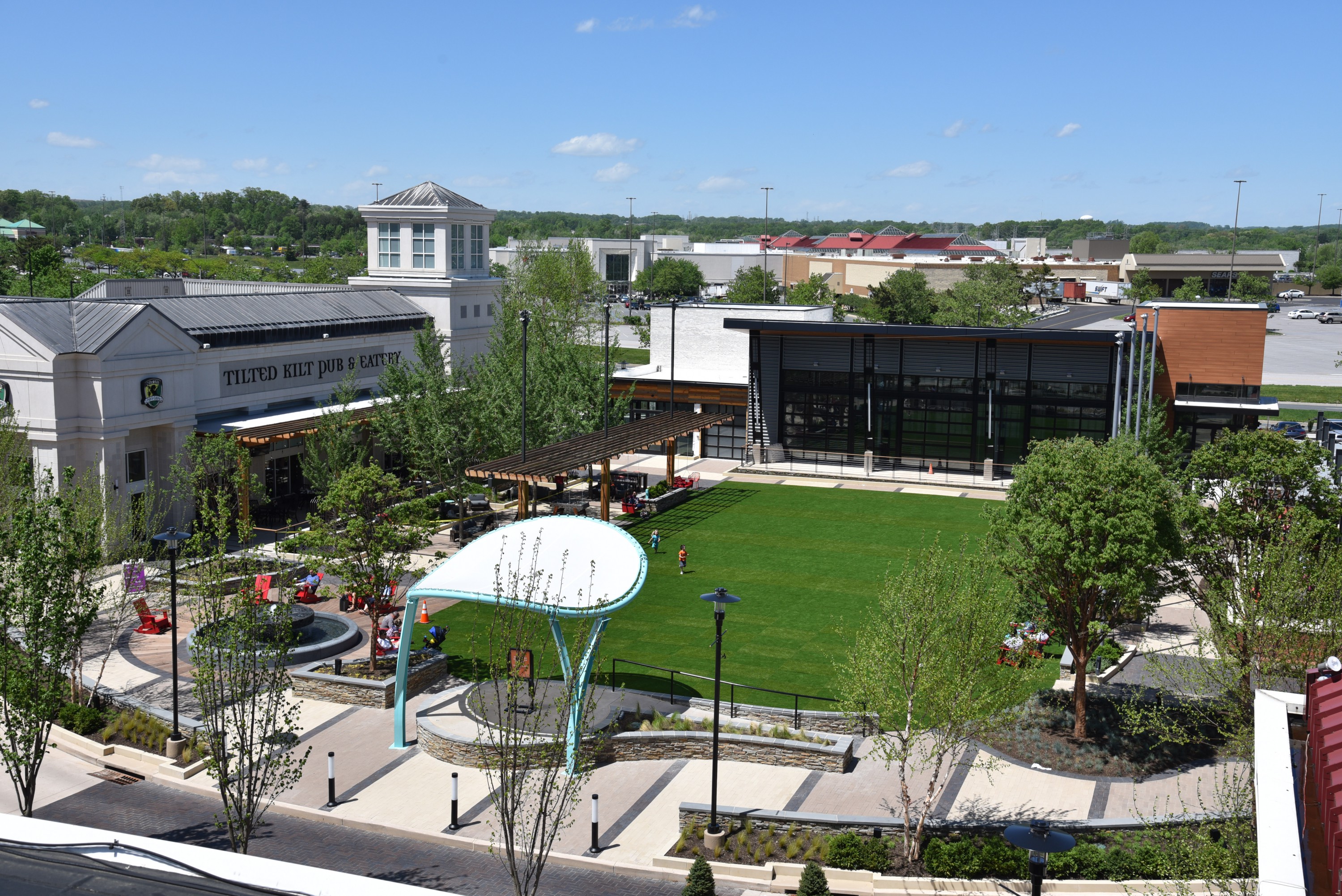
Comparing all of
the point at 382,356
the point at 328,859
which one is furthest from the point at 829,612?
the point at 382,356

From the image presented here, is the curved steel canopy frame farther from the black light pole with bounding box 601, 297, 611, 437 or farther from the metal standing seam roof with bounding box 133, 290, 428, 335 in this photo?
the metal standing seam roof with bounding box 133, 290, 428, 335

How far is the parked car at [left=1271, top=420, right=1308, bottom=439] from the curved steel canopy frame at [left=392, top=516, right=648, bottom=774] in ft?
162

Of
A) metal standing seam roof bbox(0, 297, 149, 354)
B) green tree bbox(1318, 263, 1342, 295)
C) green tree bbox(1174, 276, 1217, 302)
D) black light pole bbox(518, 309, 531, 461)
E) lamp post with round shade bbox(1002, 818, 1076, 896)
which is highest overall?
green tree bbox(1318, 263, 1342, 295)

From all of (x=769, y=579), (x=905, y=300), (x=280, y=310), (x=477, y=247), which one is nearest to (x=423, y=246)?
(x=477, y=247)

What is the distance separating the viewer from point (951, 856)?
2044 cm

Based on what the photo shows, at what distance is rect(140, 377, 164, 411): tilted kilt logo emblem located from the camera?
42688 mm

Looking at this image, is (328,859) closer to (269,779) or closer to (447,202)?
(269,779)

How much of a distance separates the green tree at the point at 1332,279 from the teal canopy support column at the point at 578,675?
201m

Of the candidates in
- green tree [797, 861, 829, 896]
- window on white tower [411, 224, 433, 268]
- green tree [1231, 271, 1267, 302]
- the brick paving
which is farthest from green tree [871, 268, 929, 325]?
green tree [797, 861, 829, 896]

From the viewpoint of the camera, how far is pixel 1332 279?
621 feet

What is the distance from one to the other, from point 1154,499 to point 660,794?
12320mm

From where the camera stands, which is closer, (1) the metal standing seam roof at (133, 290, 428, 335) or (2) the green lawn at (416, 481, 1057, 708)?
(2) the green lawn at (416, 481, 1057, 708)

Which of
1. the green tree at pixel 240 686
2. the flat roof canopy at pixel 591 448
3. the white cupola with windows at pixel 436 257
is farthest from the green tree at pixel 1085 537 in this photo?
the white cupola with windows at pixel 436 257

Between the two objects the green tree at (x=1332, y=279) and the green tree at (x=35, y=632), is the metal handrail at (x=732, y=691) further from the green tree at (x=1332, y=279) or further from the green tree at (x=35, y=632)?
the green tree at (x=1332, y=279)
